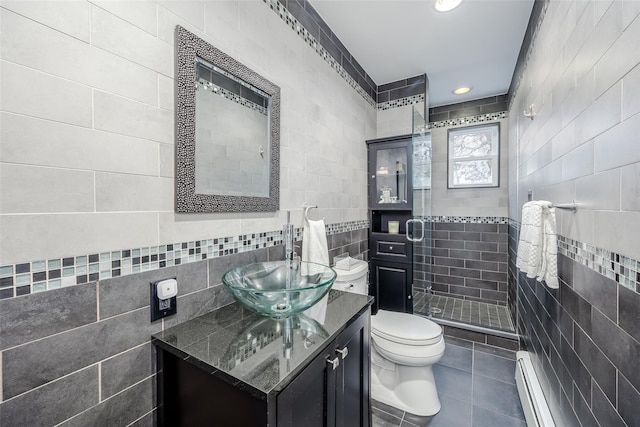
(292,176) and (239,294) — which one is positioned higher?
(292,176)

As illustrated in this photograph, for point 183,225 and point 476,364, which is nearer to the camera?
point 183,225

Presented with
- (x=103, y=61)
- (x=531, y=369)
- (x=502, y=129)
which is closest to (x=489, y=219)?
(x=502, y=129)

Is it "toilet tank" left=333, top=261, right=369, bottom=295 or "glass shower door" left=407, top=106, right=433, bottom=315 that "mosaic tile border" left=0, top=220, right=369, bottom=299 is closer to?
"toilet tank" left=333, top=261, right=369, bottom=295

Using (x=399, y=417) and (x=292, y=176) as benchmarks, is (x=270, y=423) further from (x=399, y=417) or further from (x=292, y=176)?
(x=399, y=417)

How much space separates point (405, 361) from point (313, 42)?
88.2 inches

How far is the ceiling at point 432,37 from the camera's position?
1.83m

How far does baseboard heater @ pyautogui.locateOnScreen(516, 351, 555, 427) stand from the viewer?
1.39 m

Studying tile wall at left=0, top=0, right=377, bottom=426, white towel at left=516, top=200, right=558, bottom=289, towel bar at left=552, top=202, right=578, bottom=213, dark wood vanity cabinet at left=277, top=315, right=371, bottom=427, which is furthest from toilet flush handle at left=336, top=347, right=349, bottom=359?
towel bar at left=552, top=202, right=578, bottom=213

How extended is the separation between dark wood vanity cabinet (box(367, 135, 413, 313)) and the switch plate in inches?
80.1

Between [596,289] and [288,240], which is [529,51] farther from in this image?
[288,240]

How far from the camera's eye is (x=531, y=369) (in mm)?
1771

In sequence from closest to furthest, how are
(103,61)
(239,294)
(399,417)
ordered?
1. (103,61)
2. (239,294)
3. (399,417)

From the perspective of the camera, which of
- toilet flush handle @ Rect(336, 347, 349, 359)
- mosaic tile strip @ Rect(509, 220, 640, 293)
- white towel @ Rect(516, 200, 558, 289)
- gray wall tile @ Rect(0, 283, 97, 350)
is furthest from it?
white towel @ Rect(516, 200, 558, 289)

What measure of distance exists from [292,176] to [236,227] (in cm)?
54
